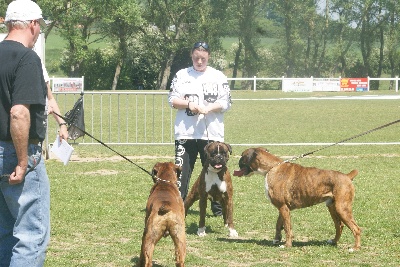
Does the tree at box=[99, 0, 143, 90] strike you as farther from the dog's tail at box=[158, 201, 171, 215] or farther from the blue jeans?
the blue jeans

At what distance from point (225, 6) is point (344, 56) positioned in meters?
14.4

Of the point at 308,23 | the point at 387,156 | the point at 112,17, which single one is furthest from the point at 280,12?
the point at 387,156

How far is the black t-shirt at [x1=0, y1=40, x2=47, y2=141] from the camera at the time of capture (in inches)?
182

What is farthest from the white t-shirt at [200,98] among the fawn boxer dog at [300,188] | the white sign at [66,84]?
the white sign at [66,84]

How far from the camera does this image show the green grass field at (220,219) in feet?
23.4

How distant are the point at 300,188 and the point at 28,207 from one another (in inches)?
128

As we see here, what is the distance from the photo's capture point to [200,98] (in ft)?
28.1

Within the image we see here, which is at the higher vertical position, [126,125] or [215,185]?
[215,185]

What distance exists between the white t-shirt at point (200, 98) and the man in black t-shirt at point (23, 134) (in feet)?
12.3

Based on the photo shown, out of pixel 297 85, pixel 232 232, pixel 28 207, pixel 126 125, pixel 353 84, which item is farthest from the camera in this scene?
pixel 353 84

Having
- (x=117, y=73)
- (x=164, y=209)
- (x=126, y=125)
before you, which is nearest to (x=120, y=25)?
(x=117, y=73)

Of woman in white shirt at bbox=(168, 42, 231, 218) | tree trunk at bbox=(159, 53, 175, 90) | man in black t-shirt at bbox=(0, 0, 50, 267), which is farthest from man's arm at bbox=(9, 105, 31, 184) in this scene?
tree trunk at bbox=(159, 53, 175, 90)

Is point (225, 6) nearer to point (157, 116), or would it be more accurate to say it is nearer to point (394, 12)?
point (394, 12)

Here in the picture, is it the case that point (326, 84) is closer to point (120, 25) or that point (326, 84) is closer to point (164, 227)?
point (120, 25)
